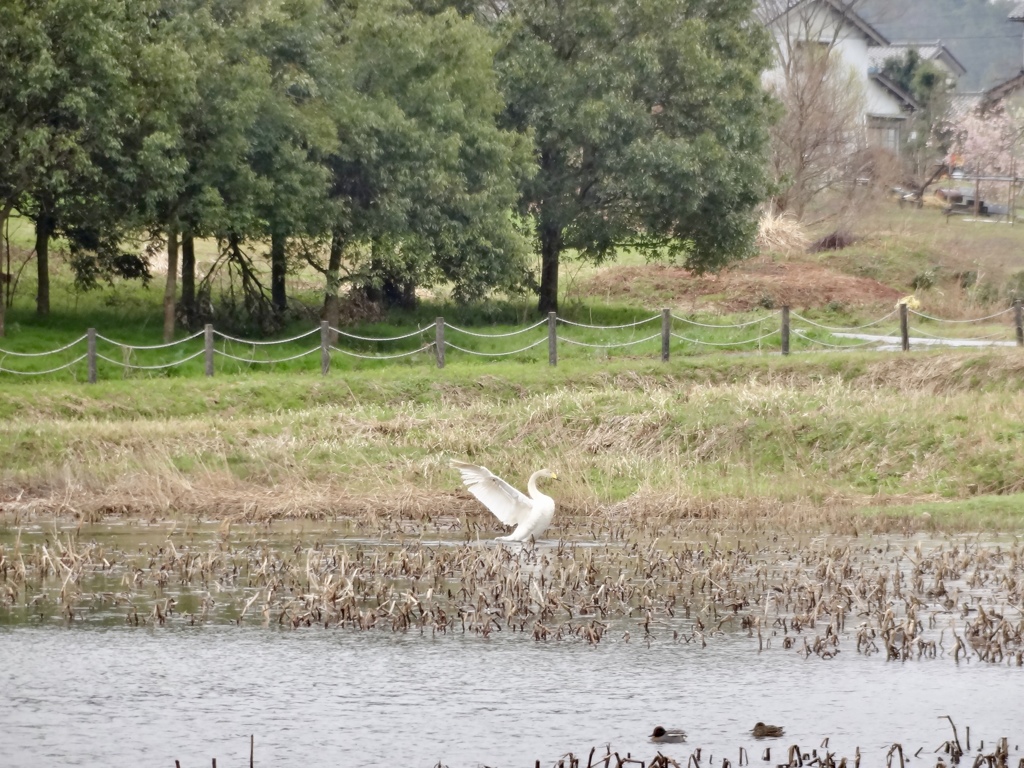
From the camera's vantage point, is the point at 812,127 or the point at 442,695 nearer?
the point at 442,695

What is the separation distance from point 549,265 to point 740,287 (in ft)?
22.5

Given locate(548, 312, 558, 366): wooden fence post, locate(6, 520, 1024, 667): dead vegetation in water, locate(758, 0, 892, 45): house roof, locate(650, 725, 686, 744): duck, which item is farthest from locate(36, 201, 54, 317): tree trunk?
locate(758, 0, 892, 45): house roof

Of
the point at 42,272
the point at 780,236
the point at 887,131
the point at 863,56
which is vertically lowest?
the point at 42,272

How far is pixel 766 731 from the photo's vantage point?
909 centimetres

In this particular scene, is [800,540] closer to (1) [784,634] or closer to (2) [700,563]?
(2) [700,563]

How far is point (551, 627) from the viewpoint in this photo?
1165 cm

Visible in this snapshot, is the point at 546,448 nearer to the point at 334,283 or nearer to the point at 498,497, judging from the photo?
the point at 498,497

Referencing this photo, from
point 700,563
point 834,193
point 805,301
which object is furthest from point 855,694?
point 834,193

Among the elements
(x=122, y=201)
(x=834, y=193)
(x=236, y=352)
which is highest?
(x=834, y=193)

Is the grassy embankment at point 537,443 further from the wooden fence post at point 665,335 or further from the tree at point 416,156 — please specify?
the tree at point 416,156

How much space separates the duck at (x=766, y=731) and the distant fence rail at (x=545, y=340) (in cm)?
1709

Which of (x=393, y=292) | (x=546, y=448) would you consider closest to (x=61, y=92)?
(x=546, y=448)

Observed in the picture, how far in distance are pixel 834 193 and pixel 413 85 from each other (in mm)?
27379

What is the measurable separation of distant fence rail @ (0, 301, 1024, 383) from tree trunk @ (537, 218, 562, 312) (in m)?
1.87
